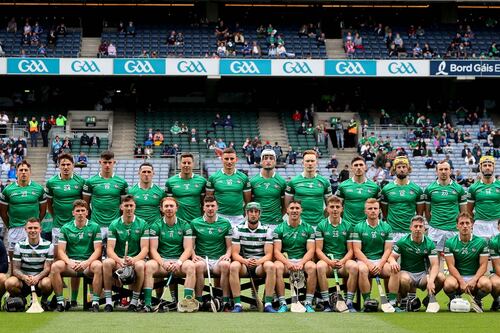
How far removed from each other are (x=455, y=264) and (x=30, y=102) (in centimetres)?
3155

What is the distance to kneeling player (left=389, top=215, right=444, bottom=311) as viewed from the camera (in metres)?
14.8

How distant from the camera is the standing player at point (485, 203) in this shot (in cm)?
1667

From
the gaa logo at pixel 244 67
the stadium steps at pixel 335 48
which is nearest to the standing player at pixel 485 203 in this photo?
the gaa logo at pixel 244 67

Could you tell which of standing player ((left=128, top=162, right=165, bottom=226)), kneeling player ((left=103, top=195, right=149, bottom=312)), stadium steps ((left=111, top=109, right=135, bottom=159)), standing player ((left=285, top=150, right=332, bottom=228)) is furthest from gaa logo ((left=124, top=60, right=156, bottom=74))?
kneeling player ((left=103, top=195, right=149, bottom=312))

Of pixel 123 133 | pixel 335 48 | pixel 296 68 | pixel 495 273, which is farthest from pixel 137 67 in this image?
pixel 495 273

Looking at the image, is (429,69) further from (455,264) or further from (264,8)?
(455,264)

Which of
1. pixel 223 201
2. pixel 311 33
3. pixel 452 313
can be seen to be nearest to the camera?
pixel 452 313

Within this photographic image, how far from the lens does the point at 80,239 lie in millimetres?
15016

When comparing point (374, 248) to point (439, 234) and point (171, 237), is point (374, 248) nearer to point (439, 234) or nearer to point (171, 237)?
point (439, 234)

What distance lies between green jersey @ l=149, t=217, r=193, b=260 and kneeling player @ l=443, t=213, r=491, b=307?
11.7ft

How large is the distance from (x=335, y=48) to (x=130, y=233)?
31.1 metres

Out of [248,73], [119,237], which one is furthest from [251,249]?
[248,73]

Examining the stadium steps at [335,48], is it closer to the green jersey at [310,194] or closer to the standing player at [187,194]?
the green jersey at [310,194]

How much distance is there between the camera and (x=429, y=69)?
43.3 m
